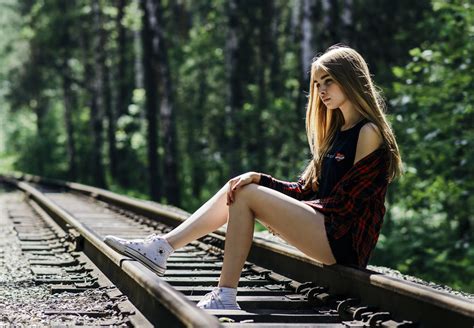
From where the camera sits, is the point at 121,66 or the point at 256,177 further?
the point at 121,66

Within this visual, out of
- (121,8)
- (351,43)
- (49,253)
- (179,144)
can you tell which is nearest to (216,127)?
(179,144)

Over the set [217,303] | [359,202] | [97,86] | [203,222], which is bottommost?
[217,303]

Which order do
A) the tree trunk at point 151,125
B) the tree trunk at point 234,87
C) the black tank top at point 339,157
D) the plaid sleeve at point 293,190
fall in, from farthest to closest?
the tree trunk at point 234,87
the tree trunk at point 151,125
the plaid sleeve at point 293,190
the black tank top at point 339,157

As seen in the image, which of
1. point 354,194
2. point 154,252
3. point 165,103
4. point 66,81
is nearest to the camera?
point 354,194

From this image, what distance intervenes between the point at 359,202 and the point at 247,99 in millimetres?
24835

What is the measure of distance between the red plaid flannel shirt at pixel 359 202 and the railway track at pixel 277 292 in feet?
0.73

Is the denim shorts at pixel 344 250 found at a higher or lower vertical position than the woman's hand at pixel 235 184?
lower

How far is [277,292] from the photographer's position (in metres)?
4.96

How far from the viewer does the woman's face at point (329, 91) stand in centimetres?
456

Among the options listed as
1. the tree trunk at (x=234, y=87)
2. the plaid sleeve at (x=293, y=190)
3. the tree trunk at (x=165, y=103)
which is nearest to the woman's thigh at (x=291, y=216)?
the plaid sleeve at (x=293, y=190)

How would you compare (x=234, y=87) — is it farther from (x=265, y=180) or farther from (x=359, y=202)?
(x=359, y=202)

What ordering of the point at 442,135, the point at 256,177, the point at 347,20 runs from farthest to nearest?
1. the point at 347,20
2. the point at 442,135
3. the point at 256,177

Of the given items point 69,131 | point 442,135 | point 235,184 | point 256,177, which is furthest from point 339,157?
point 69,131

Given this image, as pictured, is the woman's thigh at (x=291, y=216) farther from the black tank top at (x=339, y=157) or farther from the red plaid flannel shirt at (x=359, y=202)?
the black tank top at (x=339, y=157)
